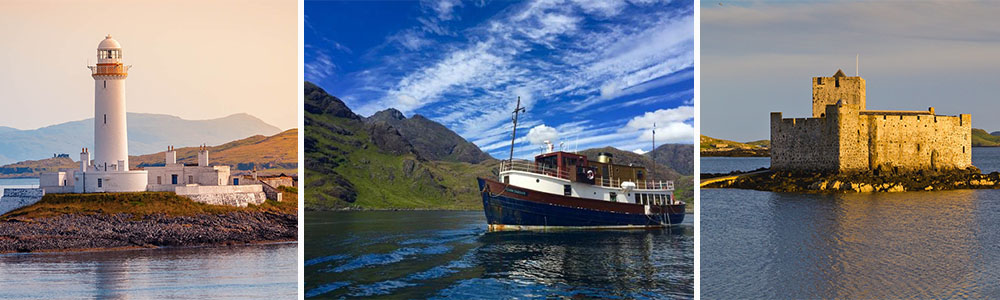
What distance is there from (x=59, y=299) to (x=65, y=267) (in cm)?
602

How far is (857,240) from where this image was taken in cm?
1800

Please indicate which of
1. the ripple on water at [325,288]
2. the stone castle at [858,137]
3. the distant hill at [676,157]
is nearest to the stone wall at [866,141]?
the stone castle at [858,137]

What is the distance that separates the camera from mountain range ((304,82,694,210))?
23.9 m

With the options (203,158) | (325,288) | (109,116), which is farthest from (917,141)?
(109,116)

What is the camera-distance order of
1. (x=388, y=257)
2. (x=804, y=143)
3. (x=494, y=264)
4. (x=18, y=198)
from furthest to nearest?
(x=804, y=143)
(x=18, y=198)
(x=388, y=257)
(x=494, y=264)

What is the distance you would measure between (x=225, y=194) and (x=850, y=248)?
22242 mm

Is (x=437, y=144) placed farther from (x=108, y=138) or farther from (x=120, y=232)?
(x=108, y=138)

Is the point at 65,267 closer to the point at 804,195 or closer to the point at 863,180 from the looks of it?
the point at 804,195

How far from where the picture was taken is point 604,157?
57.6 ft

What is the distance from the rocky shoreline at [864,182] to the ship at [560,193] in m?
16.6

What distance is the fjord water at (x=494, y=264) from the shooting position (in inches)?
392

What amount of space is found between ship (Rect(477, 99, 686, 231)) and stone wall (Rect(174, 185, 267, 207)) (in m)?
15.1

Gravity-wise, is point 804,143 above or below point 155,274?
above

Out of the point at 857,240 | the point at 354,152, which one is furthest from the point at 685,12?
the point at 354,152
